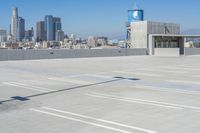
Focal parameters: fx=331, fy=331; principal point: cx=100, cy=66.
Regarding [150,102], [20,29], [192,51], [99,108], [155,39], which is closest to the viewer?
[99,108]

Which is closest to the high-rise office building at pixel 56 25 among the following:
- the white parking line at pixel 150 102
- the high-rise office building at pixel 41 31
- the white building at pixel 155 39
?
the high-rise office building at pixel 41 31

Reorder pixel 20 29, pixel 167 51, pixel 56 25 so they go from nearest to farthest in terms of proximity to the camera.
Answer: pixel 167 51 < pixel 20 29 < pixel 56 25

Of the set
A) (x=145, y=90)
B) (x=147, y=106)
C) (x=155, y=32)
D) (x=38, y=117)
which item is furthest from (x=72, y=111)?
(x=155, y=32)

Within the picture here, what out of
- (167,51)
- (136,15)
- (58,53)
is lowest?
(58,53)

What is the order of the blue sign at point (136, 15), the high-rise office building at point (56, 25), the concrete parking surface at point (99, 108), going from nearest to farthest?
the concrete parking surface at point (99, 108) → the blue sign at point (136, 15) → the high-rise office building at point (56, 25)

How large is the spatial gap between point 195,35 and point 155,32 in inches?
253

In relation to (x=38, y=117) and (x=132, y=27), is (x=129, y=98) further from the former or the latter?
(x=132, y=27)

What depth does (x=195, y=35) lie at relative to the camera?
2084 inches

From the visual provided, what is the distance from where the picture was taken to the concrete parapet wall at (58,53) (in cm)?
3395

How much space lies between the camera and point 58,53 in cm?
3819

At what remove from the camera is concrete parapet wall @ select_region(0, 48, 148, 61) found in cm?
3395

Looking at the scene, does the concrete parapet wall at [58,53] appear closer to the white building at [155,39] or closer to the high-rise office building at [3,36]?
the white building at [155,39]

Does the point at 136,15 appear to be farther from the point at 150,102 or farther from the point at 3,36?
the point at 150,102

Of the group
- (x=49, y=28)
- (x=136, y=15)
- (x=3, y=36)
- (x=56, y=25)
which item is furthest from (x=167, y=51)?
(x=56, y=25)
